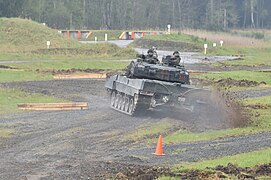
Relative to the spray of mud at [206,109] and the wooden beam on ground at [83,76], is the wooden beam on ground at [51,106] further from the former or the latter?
the wooden beam on ground at [83,76]

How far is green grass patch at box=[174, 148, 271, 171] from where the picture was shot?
15.3 metres

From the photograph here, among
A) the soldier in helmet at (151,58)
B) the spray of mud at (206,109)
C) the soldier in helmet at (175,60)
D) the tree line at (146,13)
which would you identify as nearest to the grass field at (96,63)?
the spray of mud at (206,109)

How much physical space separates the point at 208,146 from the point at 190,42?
58.0 meters

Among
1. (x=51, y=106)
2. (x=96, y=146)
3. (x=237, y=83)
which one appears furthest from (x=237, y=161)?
(x=237, y=83)

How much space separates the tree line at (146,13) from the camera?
98.1 meters

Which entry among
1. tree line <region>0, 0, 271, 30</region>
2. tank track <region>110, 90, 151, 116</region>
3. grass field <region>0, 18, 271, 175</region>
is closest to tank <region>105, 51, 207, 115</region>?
tank track <region>110, 90, 151, 116</region>

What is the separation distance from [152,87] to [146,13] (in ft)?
315

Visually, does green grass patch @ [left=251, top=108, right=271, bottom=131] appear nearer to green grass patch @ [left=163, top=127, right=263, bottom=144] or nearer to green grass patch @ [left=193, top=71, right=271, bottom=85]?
green grass patch @ [left=163, top=127, right=263, bottom=144]

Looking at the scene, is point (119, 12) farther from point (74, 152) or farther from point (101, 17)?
point (74, 152)

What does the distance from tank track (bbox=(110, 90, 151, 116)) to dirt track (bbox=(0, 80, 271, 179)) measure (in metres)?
0.44

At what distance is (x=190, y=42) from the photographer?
76312mm

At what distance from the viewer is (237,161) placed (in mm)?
15883

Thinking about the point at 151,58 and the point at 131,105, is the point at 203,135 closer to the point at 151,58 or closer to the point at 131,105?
the point at 131,105

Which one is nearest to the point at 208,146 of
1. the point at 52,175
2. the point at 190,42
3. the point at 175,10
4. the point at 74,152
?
the point at 74,152
